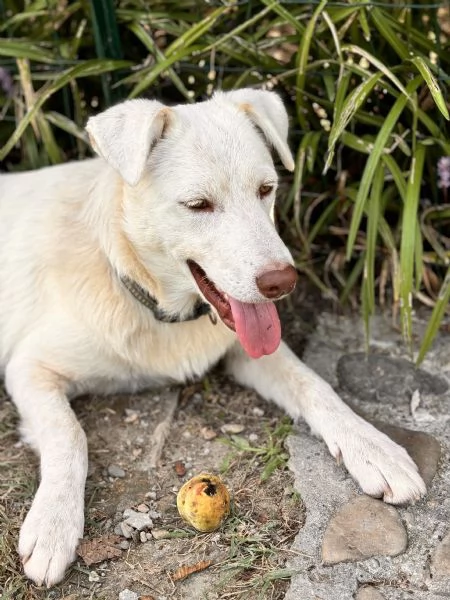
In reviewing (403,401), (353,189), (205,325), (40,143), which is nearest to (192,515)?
(205,325)

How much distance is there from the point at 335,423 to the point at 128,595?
914 millimetres

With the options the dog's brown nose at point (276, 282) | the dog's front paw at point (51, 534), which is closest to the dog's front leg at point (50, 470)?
the dog's front paw at point (51, 534)

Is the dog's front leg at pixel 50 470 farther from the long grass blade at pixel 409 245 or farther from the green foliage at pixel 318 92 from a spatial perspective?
the long grass blade at pixel 409 245

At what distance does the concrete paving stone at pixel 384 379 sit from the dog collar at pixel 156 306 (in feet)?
2.25

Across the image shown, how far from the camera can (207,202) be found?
8.11ft

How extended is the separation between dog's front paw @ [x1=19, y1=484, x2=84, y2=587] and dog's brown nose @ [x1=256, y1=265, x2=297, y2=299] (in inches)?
35.2

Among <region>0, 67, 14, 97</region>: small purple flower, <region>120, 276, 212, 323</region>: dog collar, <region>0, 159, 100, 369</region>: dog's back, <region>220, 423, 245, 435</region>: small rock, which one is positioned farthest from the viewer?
<region>0, 67, 14, 97</region>: small purple flower

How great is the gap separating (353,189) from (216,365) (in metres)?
1.01

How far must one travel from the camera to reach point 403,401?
2.96 m

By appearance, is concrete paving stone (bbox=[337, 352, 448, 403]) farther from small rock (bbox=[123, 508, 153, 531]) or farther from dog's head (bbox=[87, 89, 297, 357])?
small rock (bbox=[123, 508, 153, 531])

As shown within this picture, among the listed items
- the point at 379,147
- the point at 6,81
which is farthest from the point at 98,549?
the point at 6,81

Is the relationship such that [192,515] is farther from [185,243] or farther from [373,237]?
[373,237]

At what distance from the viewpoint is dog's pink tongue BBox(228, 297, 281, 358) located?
253 centimetres

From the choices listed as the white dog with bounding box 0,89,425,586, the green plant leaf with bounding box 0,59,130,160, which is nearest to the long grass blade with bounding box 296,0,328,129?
the white dog with bounding box 0,89,425,586
